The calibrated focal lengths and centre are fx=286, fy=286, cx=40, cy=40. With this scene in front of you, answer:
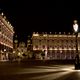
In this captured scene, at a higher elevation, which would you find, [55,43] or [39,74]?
[55,43]

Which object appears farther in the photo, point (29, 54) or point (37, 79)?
point (29, 54)

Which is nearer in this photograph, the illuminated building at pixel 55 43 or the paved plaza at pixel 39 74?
A: the paved plaza at pixel 39 74

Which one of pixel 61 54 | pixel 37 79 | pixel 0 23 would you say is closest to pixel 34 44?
pixel 61 54

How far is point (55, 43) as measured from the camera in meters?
188

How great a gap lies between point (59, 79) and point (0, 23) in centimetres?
8818

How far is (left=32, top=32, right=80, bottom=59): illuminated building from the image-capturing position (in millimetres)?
185375

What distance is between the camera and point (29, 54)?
179375 mm

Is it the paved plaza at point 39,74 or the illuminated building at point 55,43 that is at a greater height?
the illuminated building at point 55,43

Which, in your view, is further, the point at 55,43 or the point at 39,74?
the point at 55,43

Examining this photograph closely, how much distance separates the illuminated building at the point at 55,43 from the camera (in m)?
185

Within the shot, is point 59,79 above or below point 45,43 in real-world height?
below

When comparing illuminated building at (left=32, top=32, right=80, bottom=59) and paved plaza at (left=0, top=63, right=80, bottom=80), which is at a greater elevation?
illuminated building at (left=32, top=32, right=80, bottom=59)

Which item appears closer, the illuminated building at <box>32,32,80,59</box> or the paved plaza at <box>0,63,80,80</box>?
the paved plaza at <box>0,63,80,80</box>

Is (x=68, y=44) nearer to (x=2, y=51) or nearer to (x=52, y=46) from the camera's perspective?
(x=52, y=46)
